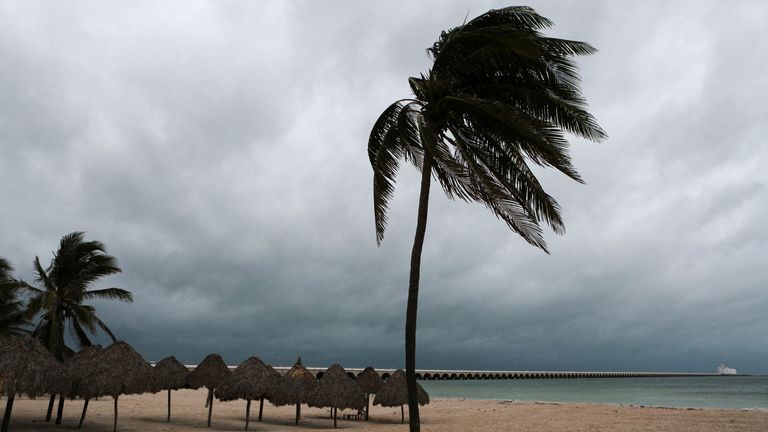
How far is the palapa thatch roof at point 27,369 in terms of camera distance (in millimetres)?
13164

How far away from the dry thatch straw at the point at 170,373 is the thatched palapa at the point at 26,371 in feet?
14.0

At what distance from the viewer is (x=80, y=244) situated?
23.2 metres

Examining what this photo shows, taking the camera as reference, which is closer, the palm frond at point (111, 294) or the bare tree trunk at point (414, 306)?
the bare tree trunk at point (414, 306)

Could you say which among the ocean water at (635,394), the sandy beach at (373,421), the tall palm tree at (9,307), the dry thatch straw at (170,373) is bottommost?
the sandy beach at (373,421)

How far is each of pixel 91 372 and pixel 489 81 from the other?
1312 cm

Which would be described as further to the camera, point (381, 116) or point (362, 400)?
point (362, 400)

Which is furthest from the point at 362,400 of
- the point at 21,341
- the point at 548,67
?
the point at 548,67

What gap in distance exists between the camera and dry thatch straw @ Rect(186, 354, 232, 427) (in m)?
21.4

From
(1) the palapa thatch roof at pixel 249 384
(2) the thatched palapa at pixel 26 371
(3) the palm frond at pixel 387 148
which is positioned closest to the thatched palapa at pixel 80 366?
(2) the thatched palapa at pixel 26 371

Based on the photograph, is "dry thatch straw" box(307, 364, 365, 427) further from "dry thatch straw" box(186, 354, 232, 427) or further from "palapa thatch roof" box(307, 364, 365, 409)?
"dry thatch straw" box(186, 354, 232, 427)

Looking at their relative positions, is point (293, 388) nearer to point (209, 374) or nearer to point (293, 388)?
point (293, 388)

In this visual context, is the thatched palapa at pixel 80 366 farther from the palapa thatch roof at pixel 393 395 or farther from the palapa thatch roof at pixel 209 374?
the palapa thatch roof at pixel 393 395

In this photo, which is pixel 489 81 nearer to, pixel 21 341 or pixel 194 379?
pixel 21 341

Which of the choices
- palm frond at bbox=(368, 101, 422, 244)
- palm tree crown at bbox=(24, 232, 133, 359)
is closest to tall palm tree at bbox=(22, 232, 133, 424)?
palm tree crown at bbox=(24, 232, 133, 359)
